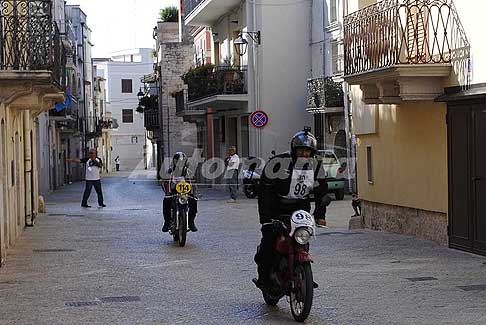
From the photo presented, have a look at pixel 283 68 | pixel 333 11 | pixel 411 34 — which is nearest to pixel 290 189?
pixel 411 34

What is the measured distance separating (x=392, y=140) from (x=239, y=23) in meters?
20.5

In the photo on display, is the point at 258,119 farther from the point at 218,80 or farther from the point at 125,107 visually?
the point at 125,107

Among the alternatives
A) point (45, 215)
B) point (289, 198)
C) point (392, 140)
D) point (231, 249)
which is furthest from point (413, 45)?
point (45, 215)

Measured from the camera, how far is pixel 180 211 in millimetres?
15641

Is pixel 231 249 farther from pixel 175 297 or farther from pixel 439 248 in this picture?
pixel 175 297

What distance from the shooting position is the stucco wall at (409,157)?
14414 millimetres

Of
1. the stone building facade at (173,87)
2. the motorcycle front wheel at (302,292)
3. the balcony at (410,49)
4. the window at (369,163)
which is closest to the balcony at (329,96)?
the window at (369,163)

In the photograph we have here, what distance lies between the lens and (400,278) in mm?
11164

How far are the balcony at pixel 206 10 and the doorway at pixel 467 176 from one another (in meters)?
22.7

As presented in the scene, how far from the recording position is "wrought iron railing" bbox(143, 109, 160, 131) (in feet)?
198

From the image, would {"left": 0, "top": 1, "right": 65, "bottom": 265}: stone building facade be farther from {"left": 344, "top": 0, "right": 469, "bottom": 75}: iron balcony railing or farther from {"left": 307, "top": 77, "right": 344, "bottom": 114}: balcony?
{"left": 307, "top": 77, "right": 344, "bottom": 114}: balcony

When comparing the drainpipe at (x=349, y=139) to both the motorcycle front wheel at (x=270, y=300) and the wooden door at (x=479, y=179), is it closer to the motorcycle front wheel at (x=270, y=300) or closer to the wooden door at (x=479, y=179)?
the wooden door at (x=479, y=179)

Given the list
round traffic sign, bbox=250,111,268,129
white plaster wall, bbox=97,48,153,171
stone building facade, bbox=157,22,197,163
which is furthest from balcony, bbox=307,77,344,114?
white plaster wall, bbox=97,48,153,171

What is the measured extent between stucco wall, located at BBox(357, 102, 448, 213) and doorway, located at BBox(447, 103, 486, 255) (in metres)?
0.52
